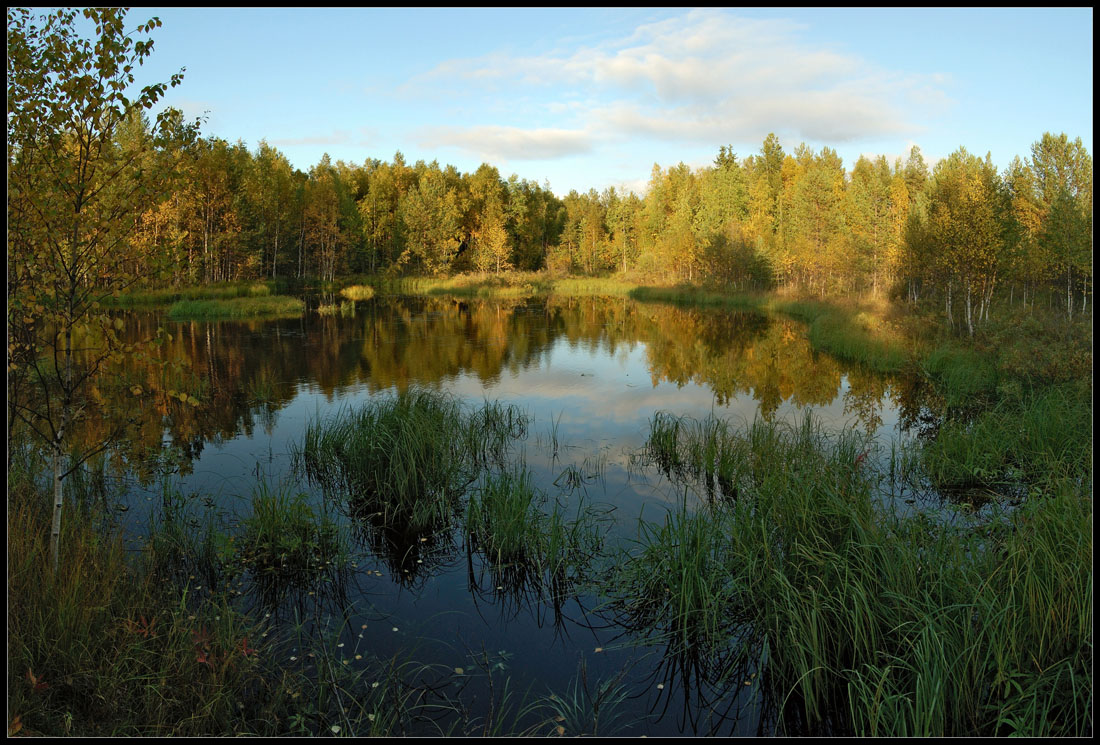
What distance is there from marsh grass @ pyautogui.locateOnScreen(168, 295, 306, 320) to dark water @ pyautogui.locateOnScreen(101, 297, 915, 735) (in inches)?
93.8

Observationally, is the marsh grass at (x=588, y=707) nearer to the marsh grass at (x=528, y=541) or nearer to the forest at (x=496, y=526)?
the forest at (x=496, y=526)

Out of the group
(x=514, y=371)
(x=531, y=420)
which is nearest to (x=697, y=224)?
(x=514, y=371)

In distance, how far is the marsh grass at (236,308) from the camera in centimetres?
3167

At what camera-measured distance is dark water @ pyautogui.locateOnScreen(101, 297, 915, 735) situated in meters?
5.03

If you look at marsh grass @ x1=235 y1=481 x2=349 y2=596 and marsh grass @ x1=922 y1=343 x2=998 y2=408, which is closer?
marsh grass @ x1=235 y1=481 x2=349 y2=596

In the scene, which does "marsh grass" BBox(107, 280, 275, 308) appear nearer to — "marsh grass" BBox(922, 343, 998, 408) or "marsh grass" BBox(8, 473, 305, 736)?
"marsh grass" BBox(8, 473, 305, 736)

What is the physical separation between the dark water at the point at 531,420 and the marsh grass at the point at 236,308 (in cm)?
238

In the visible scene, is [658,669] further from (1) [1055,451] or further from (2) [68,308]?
(1) [1055,451]

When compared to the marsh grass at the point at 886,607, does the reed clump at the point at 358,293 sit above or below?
above

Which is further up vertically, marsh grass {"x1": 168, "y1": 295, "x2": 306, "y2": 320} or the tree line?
the tree line

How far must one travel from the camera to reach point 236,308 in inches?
1307

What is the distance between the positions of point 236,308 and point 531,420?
2612 centimetres

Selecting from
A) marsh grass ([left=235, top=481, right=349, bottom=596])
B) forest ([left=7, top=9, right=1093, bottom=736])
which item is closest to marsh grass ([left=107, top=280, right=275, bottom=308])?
forest ([left=7, top=9, right=1093, bottom=736])

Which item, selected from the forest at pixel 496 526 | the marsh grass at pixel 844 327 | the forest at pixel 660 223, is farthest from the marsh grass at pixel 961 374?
the forest at pixel 660 223
